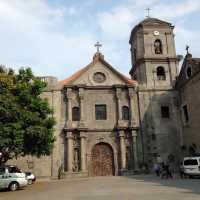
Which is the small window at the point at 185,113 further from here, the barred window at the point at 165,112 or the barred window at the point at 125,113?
the barred window at the point at 125,113

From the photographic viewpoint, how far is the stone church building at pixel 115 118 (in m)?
28.0

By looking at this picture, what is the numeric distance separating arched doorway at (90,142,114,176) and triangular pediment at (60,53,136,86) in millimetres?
6622

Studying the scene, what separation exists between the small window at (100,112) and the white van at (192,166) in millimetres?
9893

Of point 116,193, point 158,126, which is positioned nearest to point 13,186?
point 116,193

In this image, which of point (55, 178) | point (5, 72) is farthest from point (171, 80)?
point (5, 72)

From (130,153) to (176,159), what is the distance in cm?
456

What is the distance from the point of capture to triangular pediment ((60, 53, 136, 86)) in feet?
101

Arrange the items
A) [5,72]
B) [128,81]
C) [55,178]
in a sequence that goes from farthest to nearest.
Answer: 1. [128,81]
2. [55,178]
3. [5,72]

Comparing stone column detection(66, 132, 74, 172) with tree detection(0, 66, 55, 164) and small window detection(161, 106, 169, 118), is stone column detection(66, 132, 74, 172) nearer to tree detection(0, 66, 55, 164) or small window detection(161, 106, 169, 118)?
tree detection(0, 66, 55, 164)

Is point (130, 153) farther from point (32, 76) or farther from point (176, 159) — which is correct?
point (32, 76)

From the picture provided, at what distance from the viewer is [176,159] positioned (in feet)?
93.7

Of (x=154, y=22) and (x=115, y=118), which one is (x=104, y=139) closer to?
(x=115, y=118)

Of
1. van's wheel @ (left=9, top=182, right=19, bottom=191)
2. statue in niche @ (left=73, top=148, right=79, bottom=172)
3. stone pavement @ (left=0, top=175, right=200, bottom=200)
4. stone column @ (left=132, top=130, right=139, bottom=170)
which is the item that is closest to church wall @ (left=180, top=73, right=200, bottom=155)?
stone column @ (left=132, top=130, right=139, bottom=170)

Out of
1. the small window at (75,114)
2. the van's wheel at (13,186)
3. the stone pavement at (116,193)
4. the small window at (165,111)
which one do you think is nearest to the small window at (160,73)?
the small window at (165,111)
